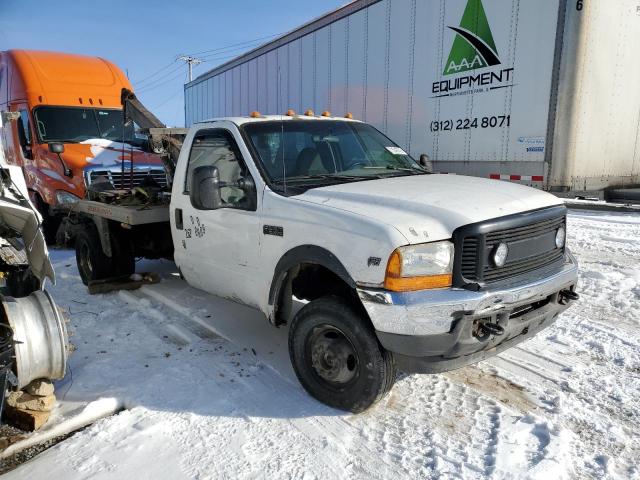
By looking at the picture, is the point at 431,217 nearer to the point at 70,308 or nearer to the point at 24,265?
the point at 24,265

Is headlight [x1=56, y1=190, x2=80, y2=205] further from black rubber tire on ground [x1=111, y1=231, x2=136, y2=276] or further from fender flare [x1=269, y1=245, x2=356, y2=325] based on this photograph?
fender flare [x1=269, y1=245, x2=356, y2=325]

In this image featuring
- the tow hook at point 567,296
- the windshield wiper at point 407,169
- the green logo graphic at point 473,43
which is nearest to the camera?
the tow hook at point 567,296

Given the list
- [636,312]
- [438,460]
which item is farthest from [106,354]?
[636,312]

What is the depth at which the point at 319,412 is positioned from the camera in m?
3.22

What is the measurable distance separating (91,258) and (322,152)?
10.6ft

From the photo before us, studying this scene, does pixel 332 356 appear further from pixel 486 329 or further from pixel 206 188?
pixel 206 188

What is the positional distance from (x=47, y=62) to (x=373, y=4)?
20.8 ft

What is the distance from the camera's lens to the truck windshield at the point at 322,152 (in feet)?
12.8

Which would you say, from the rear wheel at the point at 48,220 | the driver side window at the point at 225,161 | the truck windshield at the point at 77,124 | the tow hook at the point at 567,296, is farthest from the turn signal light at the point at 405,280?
the rear wheel at the point at 48,220

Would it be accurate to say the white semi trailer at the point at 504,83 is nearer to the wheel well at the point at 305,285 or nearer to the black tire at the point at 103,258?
the wheel well at the point at 305,285

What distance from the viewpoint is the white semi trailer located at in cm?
729

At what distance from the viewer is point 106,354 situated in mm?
4055

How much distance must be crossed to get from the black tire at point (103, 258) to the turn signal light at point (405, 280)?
3.99m

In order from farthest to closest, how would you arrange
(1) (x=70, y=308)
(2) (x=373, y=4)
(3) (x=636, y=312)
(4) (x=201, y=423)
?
(2) (x=373, y=4), (1) (x=70, y=308), (3) (x=636, y=312), (4) (x=201, y=423)
